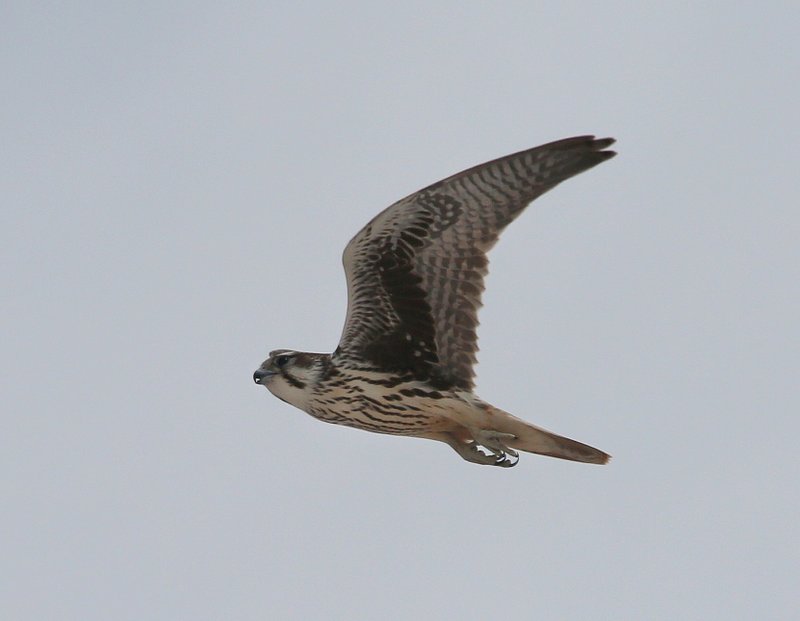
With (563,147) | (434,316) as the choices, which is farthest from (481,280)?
(563,147)

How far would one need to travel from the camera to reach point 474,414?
454 inches

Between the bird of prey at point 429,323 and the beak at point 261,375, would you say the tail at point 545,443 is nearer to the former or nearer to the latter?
the bird of prey at point 429,323

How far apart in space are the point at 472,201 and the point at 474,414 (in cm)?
148

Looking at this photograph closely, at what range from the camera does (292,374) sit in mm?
12086

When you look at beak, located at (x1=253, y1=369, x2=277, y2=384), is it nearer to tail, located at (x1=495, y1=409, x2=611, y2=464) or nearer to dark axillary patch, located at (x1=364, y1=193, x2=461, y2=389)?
dark axillary patch, located at (x1=364, y1=193, x2=461, y2=389)

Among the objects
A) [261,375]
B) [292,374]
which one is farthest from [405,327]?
[261,375]

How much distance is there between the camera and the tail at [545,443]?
11.4 m

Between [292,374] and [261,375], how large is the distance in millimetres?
363

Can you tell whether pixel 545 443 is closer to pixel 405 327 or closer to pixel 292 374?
pixel 405 327

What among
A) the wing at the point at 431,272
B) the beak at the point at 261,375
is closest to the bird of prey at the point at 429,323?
the wing at the point at 431,272

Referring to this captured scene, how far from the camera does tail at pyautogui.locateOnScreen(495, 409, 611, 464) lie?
1141 centimetres

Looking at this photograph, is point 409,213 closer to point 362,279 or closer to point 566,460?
point 362,279

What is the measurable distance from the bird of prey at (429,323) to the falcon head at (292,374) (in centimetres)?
2

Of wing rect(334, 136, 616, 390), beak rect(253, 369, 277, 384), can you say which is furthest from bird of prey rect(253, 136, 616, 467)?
beak rect(253, 369, 277, 384)
